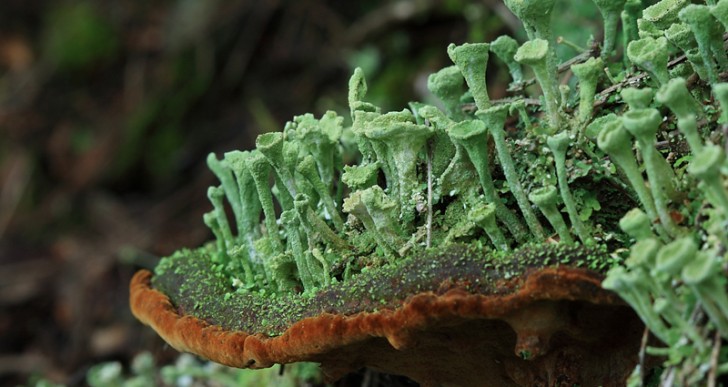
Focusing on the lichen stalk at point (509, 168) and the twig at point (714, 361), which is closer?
the twig at point (714, 361)

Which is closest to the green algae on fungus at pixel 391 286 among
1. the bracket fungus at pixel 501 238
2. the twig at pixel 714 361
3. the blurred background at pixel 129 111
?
the bracket fungus at pixel 501 238

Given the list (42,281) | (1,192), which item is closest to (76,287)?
(42,281)

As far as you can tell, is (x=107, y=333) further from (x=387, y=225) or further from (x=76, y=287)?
(x=387, y=225)

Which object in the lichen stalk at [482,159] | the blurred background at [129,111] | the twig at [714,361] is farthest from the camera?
the blurred background at [129,111]

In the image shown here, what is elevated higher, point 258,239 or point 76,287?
point 76,287

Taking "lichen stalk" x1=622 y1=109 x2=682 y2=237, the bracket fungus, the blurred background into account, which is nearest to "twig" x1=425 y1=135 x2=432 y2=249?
the bracket fungus

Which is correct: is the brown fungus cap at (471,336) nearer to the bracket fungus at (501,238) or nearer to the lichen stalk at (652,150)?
the bracket fungus at (501,238)

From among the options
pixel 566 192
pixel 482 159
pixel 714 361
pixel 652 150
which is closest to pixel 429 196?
pixel 482 159

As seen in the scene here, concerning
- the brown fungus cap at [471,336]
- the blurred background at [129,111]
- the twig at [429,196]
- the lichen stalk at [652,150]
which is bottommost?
the brown fungus cap at [471,336]

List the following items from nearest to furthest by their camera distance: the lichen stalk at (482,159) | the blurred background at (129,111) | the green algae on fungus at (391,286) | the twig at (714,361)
Answer: the twig at (714,361) < the green algae on fungus at (391,286) < the lichen stalk at (482,159) < the blurred background at (129,111)
